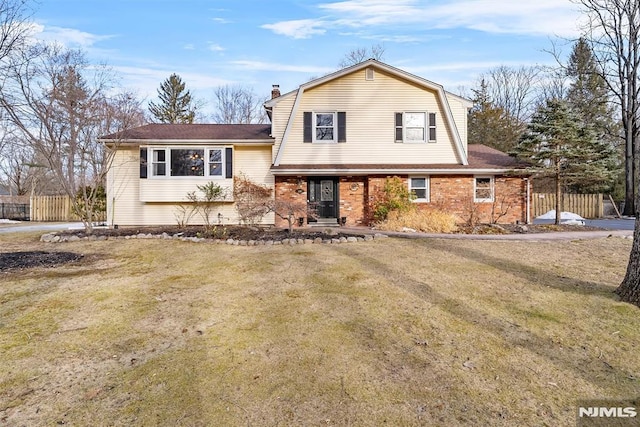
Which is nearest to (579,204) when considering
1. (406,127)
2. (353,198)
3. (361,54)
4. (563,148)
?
(563,148)

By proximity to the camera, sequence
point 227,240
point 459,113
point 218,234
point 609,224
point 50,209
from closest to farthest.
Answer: point 227,240
point 218,234
point 459,113
point 609,224
point 50,209

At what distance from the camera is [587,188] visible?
2411 cm

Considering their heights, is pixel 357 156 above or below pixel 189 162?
above

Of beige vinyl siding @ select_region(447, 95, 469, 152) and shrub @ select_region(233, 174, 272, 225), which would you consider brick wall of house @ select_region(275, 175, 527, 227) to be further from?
beige vinyl siding @ select_region(447, 95, 469, 152)

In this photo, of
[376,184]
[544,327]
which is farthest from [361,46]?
[544,327]

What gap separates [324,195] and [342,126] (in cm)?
281

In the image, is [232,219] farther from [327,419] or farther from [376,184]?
[327,419]

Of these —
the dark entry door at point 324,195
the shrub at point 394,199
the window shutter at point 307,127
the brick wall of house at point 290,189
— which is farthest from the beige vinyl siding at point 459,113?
the brick wall of house at point 290,189

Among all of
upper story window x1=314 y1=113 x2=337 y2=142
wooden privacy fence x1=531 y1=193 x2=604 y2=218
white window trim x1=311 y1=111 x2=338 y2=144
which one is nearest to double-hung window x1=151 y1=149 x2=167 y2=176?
white window trim x1=311 y1=111 x2=338 y2=144

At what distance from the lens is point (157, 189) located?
1306 centimetres

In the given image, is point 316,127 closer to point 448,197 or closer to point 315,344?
point 448,197

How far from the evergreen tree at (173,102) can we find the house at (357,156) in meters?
21.8

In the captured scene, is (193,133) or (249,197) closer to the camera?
(249,197)

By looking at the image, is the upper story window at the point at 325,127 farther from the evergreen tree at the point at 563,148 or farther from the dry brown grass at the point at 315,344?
the dry brown grass at the point at 315,344
